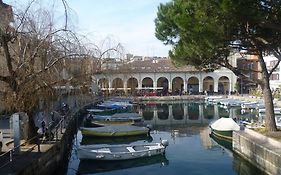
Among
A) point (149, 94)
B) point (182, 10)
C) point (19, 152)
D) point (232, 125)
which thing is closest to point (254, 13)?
point (182, 10)

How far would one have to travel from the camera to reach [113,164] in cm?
2339

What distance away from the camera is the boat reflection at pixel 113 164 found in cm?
2253

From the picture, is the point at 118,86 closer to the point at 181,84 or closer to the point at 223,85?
the point at 181,84

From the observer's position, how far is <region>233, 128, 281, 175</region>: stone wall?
18.4 m

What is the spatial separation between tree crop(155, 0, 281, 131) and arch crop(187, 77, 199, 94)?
240 feet

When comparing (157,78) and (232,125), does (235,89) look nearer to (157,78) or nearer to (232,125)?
(157,78)

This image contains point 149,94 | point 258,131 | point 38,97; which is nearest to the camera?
point 38,97

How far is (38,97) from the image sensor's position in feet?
60.9

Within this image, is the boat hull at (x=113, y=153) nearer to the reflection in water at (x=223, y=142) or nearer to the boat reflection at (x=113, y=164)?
the boat reflection at (x=113, y=164)

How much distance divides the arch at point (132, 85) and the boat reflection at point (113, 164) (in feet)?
206

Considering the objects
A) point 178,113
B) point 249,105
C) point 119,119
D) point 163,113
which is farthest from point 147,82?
point 119,119

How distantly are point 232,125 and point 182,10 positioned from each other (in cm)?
1488

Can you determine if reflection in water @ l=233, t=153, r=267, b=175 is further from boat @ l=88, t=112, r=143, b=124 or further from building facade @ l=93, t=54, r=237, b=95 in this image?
building facade @ l=93, t=54, r=237, b=95

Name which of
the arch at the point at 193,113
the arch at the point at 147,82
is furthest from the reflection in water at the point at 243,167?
the arch at the point at 147,82
